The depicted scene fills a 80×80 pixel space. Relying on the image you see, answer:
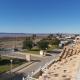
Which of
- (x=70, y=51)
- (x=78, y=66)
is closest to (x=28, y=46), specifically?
(x=70, y=51)

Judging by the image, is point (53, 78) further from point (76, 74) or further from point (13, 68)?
point (13, 68)

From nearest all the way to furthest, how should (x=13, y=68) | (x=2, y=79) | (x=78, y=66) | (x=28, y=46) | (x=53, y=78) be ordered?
1. (x=53, y=78)
2. (x=78, y=66)
3. (x=2, y=79)
4. (x=13, y=68)
5. (x=28, y=46)

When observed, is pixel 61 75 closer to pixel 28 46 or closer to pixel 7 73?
pixel 7 73

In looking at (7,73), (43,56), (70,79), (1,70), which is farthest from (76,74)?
(43,56)

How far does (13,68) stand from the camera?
31.1 metres

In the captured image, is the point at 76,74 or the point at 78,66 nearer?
the point at 76,74

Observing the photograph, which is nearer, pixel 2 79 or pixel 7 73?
pixel 2 79

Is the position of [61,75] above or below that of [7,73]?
A: above

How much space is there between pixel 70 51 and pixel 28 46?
146 ft

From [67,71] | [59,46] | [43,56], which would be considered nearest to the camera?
[67,71]

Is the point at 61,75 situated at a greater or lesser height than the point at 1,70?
greater

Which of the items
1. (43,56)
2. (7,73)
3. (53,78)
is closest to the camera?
(53,78)

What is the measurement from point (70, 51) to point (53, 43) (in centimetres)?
5885

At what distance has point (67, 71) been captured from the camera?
5332 mm
